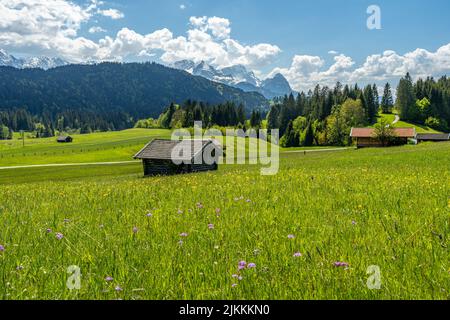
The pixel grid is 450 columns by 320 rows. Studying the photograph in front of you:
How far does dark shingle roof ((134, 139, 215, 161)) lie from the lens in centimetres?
5109

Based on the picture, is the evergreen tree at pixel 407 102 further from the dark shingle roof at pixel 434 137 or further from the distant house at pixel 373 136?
the distant house at pixel 373 136

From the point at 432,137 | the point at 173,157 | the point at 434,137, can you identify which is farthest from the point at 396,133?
the point at 173,157

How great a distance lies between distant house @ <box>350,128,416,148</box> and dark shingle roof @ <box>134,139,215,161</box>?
74421 mm

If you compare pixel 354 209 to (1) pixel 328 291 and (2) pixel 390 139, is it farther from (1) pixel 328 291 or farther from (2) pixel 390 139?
(2) pixel 390 139

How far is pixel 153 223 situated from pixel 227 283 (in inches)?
113

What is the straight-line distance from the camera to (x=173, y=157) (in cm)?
5116

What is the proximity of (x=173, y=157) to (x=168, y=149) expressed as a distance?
2134mm

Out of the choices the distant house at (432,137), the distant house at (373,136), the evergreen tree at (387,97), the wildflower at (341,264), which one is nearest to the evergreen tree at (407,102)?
the evergreen tree at (387,97)

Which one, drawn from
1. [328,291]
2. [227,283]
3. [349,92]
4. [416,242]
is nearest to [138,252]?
[227,283]

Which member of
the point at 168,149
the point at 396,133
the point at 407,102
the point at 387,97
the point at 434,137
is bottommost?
the point at 434,137

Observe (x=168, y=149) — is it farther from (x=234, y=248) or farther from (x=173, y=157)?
(x=234, y=248)

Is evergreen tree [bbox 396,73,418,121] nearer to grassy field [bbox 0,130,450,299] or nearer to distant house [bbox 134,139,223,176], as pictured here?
distant house [bbox 134,139,223,176]

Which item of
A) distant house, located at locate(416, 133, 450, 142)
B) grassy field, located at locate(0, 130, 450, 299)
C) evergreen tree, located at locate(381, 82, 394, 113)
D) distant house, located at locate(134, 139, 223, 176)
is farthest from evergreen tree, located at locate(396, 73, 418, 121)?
grassy field, located at locate(0, 130, 450, 299)

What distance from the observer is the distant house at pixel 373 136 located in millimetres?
107250
